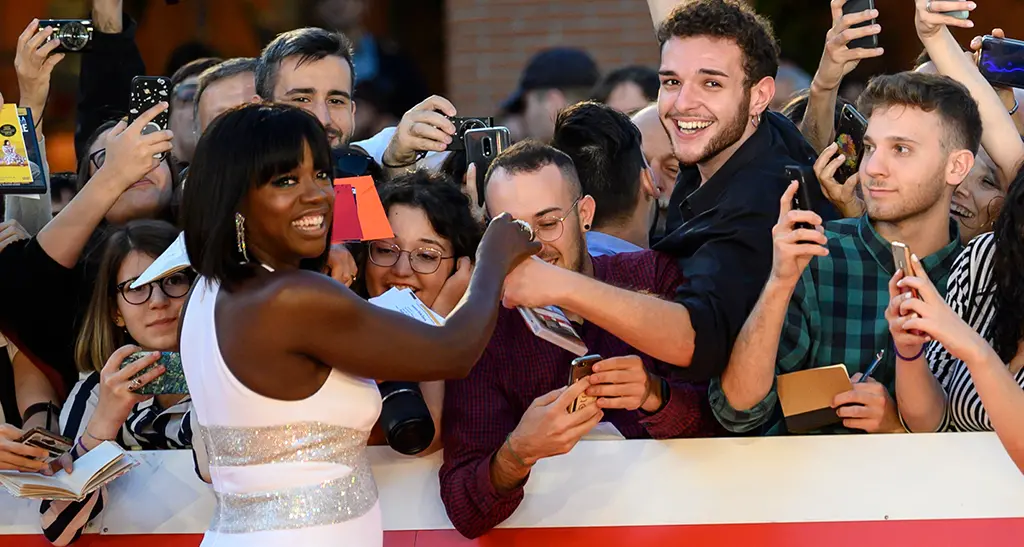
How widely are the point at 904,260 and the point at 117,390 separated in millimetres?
1868

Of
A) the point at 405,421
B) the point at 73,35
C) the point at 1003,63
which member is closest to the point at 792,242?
the point at 405,421

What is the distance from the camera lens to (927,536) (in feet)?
11.0

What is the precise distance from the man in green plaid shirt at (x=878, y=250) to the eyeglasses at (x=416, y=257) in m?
0.82

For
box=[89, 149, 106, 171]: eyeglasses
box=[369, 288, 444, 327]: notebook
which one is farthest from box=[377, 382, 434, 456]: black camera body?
box=[89, 149, 106, 171]: eyeglasses

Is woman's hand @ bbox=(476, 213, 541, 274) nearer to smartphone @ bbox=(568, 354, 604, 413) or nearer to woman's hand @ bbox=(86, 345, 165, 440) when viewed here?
smartphone @ bbox=(568, 354, 604, 413)

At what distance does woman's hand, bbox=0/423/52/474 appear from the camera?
3.36 m

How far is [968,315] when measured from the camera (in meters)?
3.50

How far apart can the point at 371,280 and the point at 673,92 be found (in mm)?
948

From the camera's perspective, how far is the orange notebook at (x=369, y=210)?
3520 mm

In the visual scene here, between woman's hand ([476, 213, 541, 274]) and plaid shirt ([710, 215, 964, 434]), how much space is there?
734 millimetres

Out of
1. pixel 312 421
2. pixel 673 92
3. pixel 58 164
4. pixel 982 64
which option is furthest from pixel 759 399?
pixel 58 164

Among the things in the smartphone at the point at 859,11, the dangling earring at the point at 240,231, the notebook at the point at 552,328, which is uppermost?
the smartphone at the point at 859,11

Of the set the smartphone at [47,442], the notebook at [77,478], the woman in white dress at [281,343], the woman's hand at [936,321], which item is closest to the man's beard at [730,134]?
the woman's hand at [936,321]

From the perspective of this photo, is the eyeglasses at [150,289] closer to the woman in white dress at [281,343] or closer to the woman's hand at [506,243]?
the woman in white dress at [281,343]
